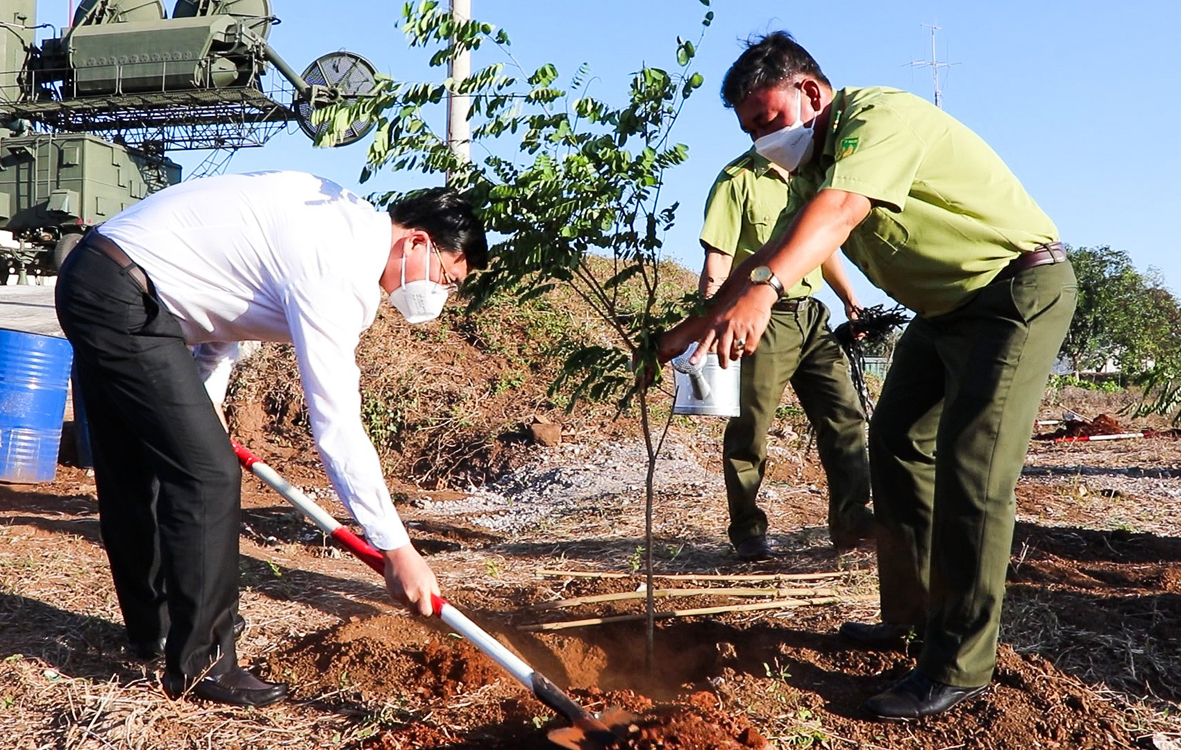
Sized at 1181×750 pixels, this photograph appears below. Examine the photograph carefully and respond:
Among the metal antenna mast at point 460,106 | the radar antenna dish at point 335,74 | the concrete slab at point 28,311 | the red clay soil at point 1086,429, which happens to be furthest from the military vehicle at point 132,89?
the red clay soil at point 1086,429

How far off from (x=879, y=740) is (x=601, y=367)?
1.27 metres

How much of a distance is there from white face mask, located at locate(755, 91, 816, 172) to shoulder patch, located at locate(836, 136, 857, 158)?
33 cm

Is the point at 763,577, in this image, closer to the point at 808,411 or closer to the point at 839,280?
the point at 808,411

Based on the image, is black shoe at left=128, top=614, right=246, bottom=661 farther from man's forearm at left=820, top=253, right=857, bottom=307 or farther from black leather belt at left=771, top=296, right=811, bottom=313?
man's forearm at left=820, top=253, right=857, bottom=307

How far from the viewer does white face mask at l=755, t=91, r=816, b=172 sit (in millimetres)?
2594

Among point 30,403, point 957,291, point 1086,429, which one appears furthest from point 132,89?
point 957,291

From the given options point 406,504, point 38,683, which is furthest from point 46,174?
point 38,683

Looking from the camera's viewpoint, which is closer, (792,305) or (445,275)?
(445,275)

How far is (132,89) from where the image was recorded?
727 inches

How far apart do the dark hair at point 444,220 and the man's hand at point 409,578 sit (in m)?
0.83

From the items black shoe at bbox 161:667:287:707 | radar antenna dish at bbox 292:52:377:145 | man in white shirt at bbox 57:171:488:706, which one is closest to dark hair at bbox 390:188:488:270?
man in white shirt at bbox 57:171:488:706

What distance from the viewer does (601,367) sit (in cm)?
284

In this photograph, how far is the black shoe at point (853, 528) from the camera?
171 inches

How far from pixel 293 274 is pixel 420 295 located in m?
0.36
